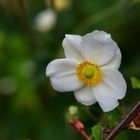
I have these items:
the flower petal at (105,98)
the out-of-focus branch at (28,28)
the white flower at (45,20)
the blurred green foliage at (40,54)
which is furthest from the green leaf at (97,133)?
the white flower at (45,20)

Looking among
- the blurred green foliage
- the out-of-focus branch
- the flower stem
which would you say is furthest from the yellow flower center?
the out-of-focus branch

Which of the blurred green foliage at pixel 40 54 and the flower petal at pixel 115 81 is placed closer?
the flower petal at pixel 115 81

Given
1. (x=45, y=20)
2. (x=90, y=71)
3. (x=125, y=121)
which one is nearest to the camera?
(x=125, y=121)

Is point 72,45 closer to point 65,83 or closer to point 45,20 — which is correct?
point 65,83

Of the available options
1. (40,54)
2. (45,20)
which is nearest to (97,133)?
(40,54)

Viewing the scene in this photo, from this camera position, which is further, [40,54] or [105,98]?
[40,54]

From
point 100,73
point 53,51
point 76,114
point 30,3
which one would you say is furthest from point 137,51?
point 100,73

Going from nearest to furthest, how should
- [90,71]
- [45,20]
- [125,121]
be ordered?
[125,121], [90,71], [45,20]

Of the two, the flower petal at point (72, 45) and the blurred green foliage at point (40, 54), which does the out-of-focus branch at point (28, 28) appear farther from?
the flower petal at point (72, 45)
